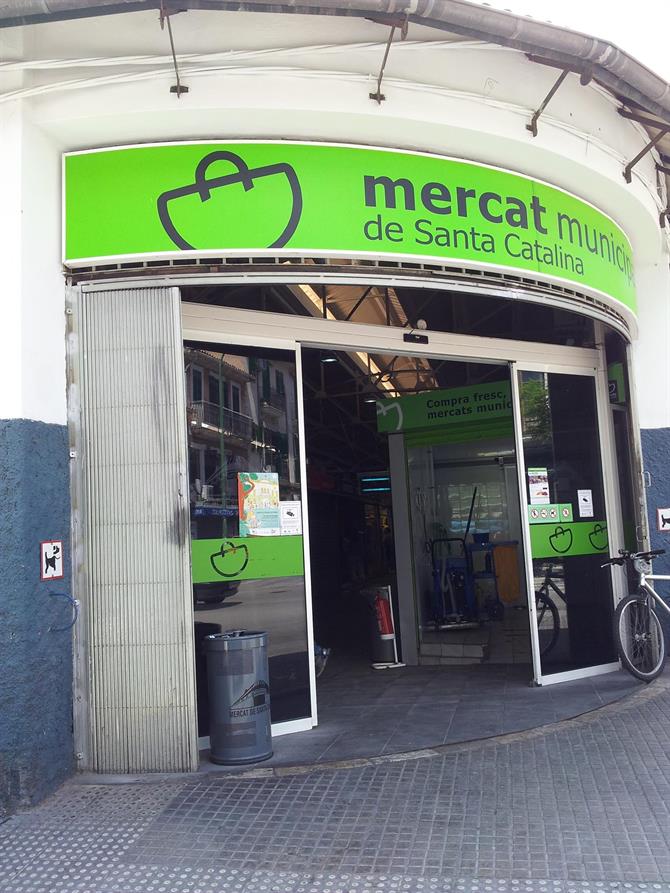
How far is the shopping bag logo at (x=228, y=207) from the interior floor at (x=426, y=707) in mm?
3507

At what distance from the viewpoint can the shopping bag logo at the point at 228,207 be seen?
17.5 feet

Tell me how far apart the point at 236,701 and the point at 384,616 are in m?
3.69

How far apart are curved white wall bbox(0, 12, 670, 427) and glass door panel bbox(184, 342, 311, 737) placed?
3.49 feet

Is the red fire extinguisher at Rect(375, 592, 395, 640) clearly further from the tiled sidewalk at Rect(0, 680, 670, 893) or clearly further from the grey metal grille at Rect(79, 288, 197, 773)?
the grey metal grille at Rect(79, 288, 197, 773)

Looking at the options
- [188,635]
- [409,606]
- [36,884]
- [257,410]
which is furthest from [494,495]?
[36,884]

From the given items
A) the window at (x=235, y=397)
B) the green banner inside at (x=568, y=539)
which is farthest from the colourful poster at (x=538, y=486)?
the window at (x=235, y=397)

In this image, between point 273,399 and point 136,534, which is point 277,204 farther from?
point 136,534

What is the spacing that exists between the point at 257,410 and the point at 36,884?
3413mm

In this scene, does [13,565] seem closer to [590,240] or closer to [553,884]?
[553,884]

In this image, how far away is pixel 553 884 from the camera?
3547 mm

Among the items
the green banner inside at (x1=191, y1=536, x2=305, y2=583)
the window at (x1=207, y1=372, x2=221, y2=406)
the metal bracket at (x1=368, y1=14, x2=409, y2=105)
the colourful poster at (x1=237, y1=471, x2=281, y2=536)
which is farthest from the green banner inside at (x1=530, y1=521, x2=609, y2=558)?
the metal bracket at (x1=368, y1=14, x2=409, y2=105)

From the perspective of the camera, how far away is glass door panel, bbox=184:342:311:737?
18.9ft

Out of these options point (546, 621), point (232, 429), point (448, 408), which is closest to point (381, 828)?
point (232, 429)

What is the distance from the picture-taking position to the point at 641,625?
7.28 m
